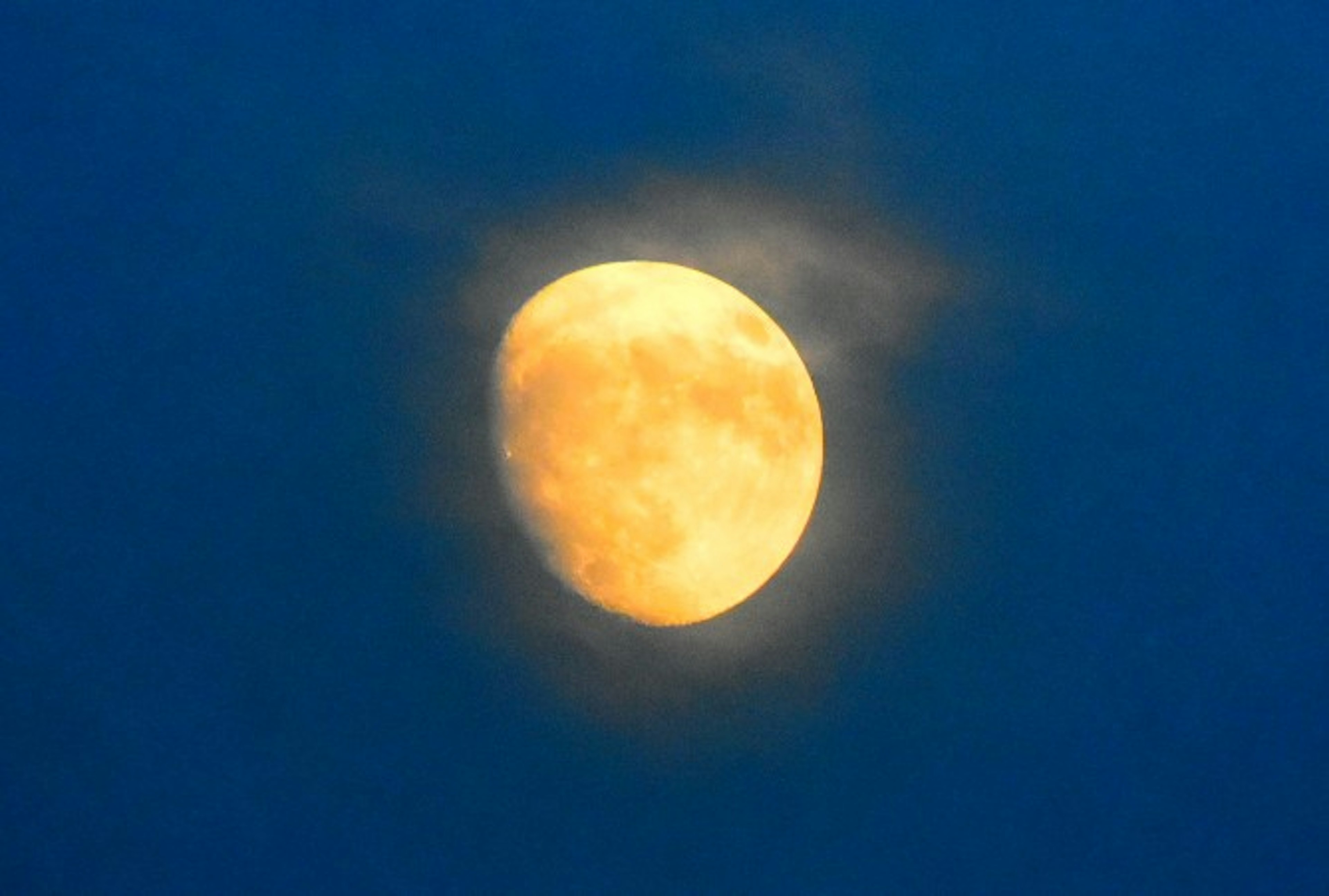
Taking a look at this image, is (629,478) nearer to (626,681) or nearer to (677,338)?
(677,338)

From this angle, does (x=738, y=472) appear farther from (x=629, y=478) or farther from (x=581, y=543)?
(x=581, y=543)

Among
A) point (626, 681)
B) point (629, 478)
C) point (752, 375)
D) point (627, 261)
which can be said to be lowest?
point (626, 681)

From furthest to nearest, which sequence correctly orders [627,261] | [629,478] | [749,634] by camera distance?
[749,634] → [627,261] → [629,478]

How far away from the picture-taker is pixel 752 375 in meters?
3.16

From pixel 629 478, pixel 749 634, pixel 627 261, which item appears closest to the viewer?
pixel 629 478

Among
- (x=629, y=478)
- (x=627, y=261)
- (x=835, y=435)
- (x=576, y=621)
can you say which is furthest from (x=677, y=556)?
(x=627, y=261)

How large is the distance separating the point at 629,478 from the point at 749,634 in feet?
2.76

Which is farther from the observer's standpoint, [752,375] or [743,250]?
[743,250]

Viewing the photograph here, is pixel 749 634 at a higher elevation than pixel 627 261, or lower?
lower

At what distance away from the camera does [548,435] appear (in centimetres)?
313

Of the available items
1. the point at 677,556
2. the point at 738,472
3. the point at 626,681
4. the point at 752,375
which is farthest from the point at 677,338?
the point at 626,681

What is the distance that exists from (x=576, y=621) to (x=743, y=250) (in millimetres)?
1419

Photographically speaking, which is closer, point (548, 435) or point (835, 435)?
point (548, 435)

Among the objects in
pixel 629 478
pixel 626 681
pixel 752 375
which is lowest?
pixel 626 681
